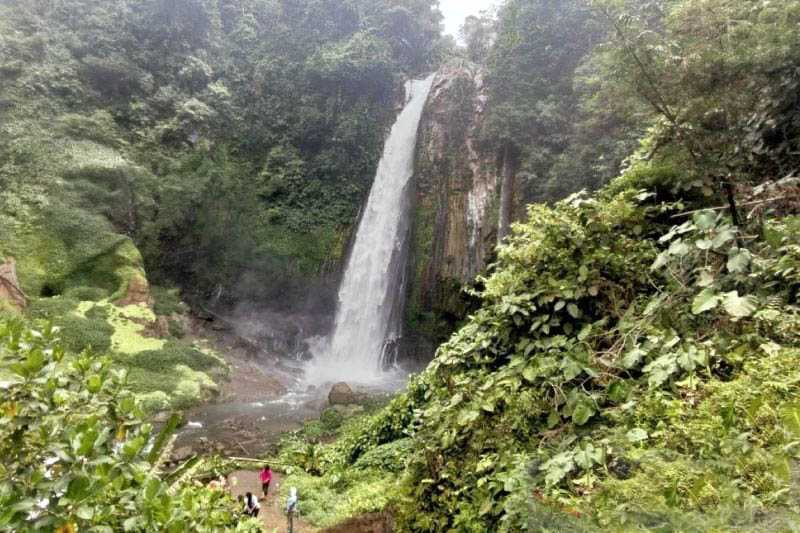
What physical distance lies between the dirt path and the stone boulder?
843 cm

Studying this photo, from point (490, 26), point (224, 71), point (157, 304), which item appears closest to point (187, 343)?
point (157, 304)

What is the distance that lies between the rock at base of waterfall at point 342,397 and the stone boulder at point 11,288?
8.72 metres

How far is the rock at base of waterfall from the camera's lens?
520 inches

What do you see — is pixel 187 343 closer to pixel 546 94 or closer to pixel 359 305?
pixel 359 305

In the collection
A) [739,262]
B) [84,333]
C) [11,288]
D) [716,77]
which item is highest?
[716,77]

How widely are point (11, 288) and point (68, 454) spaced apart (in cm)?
1433

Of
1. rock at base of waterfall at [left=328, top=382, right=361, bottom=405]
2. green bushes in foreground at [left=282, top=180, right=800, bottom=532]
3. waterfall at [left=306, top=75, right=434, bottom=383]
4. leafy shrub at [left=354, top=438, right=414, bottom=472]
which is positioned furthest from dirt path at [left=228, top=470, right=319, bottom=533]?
waterfall at [left=306, top=75, right=434, bottom=383]

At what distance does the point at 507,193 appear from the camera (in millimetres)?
16766

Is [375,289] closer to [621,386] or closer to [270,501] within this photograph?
[270,501]

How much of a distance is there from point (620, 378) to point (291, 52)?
25.0 meters

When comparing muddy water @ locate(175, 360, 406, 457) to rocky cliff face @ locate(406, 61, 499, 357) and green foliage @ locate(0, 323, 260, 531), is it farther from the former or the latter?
green foliage @ locate(0, 323, 260, 531)

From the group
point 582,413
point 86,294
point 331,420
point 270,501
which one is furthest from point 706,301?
point 86,294

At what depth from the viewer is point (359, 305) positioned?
1889 centimetres

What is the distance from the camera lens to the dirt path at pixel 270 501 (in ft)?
21.6
